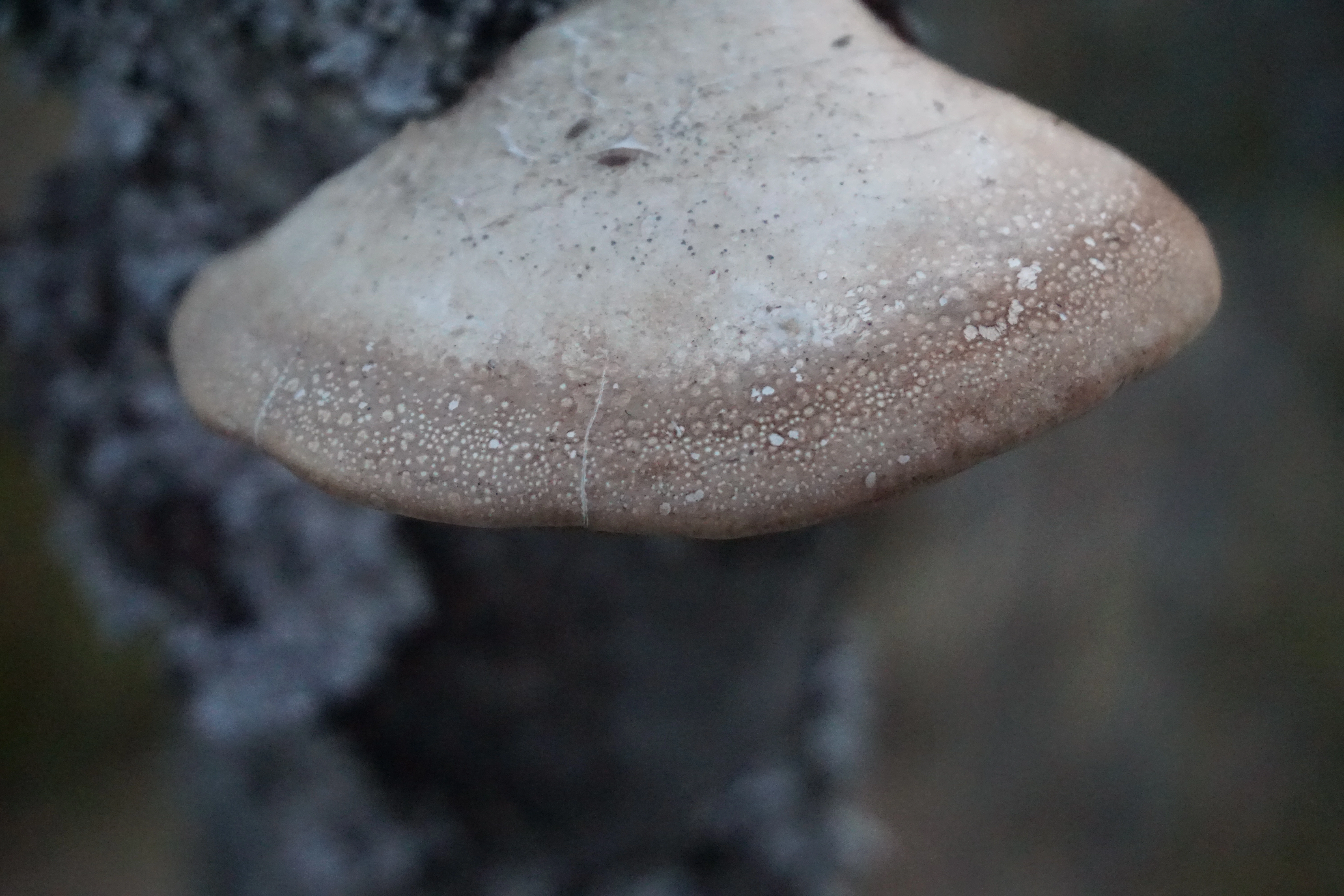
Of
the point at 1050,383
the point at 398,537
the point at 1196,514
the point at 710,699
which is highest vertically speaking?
the point at 1050,383

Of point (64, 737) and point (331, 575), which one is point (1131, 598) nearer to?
point (331, 575)

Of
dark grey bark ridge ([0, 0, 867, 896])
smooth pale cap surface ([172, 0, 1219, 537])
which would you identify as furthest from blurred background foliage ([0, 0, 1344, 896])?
smooth pale cap surface ([172, 0, 1219, 537])

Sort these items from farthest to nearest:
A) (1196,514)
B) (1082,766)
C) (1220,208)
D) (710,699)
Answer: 1. (1082,766)
2. (1196,514)
3. (1220,208)
4. (710,699)

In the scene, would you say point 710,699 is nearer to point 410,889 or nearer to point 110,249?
point 410,889

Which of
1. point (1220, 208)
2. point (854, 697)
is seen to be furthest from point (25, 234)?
point (1220, 208)

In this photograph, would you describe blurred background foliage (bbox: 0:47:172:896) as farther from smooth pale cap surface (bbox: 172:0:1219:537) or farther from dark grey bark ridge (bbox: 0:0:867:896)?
smooth pale cap surface (bbox: 172:0:1219:537)

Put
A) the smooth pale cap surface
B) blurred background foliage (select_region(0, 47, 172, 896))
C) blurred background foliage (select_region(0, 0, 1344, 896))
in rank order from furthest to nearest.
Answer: blurred background foliage (select_region(0, 47, 172, 896)) → blurred background foliage (select_region(0, 0, 1344, 896)) → the smooth pale cap surface
